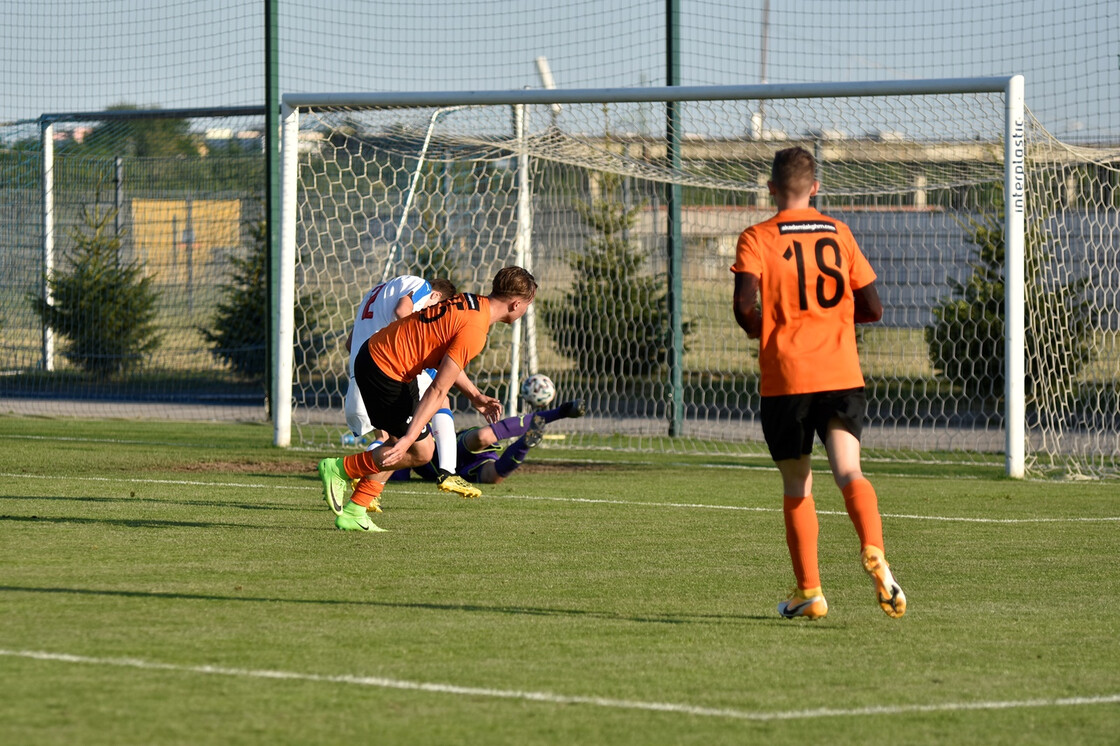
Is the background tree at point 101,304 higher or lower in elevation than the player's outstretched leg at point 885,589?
higher

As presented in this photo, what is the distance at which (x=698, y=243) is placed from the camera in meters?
17.6

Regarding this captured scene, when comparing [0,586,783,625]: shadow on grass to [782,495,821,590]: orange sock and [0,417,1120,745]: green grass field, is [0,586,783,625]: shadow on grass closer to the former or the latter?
[0,417,1120,745]: green grass field

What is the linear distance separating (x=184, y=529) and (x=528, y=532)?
2.03m

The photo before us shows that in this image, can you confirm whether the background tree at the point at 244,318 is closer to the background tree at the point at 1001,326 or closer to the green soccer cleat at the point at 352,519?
the background tree at the point at 1001,326

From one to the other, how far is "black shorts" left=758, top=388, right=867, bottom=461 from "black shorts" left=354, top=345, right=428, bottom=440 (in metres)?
2.80

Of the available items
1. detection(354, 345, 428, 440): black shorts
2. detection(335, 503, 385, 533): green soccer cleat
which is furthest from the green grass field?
detection(354, 345, 428, 440): black shorts

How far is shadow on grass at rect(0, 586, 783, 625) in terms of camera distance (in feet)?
18.3

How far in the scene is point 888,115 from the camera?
13266 mm

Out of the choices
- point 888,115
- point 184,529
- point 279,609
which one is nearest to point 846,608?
point 279,609

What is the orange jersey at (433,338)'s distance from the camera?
740cm

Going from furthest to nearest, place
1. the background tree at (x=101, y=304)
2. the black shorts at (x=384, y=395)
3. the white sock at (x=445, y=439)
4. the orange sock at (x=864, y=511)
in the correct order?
the background tree at (x=101, y=304)
the white sock at (x=445, y=439)
the black shorts at (x=384, y=395)
the orange sock at (x=864, y=511)

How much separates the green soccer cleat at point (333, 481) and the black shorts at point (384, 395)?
1.16 ft

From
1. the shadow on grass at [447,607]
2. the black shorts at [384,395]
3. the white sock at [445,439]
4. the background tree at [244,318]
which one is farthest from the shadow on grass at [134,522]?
the background tree at [244,318]

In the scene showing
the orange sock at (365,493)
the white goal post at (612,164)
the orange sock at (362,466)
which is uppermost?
the white goal post at (612,164)
